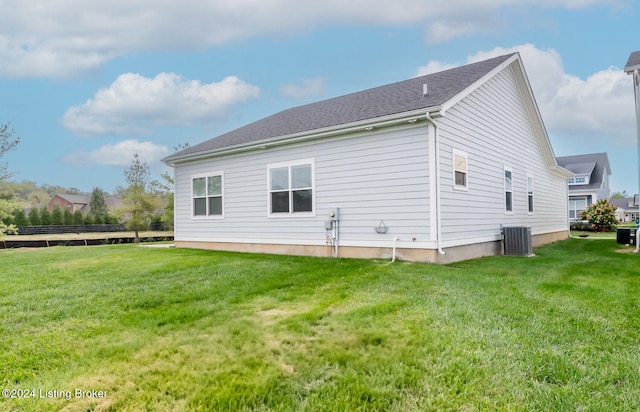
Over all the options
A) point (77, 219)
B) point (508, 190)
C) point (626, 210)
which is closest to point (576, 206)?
point (626, 210)

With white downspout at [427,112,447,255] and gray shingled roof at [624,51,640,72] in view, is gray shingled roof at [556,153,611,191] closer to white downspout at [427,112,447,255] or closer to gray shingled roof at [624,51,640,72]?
gray shingled roof at [624,51,640,72]

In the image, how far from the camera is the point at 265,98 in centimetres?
2211

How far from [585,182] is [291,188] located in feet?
98.1

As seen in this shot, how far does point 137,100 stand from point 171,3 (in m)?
17.1

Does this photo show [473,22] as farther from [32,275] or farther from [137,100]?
[137,100]

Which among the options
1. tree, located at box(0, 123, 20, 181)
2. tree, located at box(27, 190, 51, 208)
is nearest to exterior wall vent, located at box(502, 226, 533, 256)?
tree, located at box(27, 190, 51, 208)

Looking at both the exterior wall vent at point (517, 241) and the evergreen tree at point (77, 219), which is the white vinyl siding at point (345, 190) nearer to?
the exterior wall vent at point (517, 241)

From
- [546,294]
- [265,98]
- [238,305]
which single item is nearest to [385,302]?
[238,305]

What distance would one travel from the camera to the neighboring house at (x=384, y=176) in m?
7.52

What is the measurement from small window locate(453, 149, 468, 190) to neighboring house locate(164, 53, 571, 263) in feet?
0.08

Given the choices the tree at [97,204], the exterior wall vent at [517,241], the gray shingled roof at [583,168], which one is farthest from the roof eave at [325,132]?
the tree at [97,204]

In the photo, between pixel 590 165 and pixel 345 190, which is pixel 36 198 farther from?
pixel 590 165

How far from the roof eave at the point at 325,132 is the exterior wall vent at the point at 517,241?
14.8ft

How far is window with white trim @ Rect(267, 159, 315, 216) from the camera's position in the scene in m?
9.12
